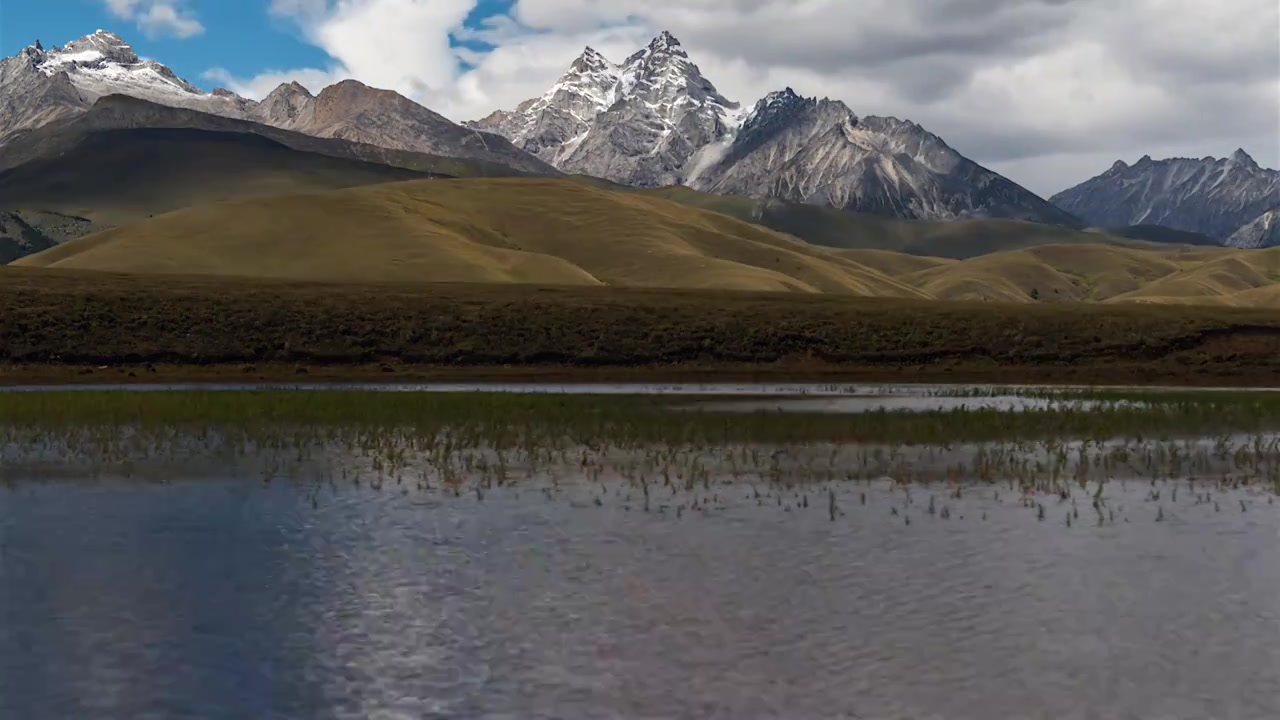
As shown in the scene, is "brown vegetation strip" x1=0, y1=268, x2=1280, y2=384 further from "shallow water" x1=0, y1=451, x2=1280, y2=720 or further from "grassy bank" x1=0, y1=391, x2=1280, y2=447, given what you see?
"shallow water" x1=0, y1=451, x2=1280, y2=720

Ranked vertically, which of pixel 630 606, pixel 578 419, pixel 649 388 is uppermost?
pixel 649 388

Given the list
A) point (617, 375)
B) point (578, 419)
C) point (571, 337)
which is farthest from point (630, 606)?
point (571, 337)

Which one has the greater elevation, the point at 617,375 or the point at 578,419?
the point at 617,375

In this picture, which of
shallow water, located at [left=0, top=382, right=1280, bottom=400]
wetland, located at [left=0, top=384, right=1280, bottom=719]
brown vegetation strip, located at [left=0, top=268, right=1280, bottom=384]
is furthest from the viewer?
brown vegetation strip, located at [left=0, top=268, right=1280, bottom=384]

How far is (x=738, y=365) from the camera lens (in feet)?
306

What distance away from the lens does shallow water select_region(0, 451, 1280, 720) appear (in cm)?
1873

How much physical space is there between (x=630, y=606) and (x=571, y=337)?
72.1 m

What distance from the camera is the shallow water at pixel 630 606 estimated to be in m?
18.7

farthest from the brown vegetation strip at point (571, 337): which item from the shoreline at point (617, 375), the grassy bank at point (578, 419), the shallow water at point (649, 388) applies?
the grassy bank at point (578, 419)

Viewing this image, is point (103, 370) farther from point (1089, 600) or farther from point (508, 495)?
point (1089, 600)

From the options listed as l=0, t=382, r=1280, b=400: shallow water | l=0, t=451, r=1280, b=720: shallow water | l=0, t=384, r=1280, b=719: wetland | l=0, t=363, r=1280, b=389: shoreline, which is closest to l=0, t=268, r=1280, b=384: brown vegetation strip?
l=0, t=363, r=1280, b=389: shoreline

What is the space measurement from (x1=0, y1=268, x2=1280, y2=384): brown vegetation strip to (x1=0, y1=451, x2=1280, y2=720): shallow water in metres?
54.3

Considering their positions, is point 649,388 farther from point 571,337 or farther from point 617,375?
point 571,337

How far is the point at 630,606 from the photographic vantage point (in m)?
23.6
